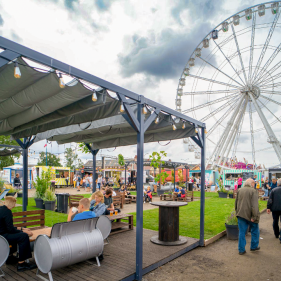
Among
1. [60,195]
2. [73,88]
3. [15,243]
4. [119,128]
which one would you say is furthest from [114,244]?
[60,195]

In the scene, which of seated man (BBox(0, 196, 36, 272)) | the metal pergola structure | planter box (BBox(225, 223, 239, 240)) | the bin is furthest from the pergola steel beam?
the bin

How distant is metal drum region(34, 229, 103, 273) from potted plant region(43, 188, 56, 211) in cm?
669

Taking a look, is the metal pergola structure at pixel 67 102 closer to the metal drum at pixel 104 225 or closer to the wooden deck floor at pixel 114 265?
the wooden deck floor at pixel 114 265

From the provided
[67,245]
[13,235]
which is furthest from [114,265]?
[13,235]

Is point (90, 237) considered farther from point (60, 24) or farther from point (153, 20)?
point (153, 20)

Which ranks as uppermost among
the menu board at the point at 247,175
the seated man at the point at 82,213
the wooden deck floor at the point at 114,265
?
the seated man at the point at 82,213

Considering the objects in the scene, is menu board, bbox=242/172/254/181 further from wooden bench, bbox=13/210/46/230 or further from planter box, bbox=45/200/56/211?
wooden bench, bbox=13/210/46/230

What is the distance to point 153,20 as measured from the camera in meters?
13.7

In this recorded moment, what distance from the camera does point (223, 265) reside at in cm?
470

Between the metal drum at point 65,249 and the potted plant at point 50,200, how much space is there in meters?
6.69

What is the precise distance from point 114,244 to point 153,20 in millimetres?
12073

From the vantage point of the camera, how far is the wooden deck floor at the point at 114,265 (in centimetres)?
377

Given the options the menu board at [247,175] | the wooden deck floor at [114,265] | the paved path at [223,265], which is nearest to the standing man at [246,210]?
the paved path at [223,265]

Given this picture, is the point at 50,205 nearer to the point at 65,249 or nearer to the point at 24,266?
the point at 24,266
